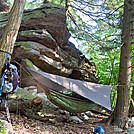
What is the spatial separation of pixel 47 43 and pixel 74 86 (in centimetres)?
300

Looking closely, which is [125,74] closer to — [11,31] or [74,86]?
[74,86]

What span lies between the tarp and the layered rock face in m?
2.26

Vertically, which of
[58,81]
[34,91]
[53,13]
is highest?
[53,13]

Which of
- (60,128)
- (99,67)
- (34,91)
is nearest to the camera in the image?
(60,128)

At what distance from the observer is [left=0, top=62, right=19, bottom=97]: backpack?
7.75 ft

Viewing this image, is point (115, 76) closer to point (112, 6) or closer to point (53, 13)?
point (112, 6)

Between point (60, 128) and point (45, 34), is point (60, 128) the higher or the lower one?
the lower one

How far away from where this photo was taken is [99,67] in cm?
908

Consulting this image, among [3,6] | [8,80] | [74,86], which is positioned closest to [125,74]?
[74,86]

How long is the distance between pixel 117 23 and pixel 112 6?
65 cm

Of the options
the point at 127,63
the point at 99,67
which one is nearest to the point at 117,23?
the point at 127,63

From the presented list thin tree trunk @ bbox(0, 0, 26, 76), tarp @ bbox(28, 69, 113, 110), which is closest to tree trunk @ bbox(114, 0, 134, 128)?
tarp @ bbox(28, 69, 113, 110)

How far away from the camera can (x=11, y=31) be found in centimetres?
263

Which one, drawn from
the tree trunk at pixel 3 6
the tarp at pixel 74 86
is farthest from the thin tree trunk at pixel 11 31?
the tree trunk at pixel 3 6
